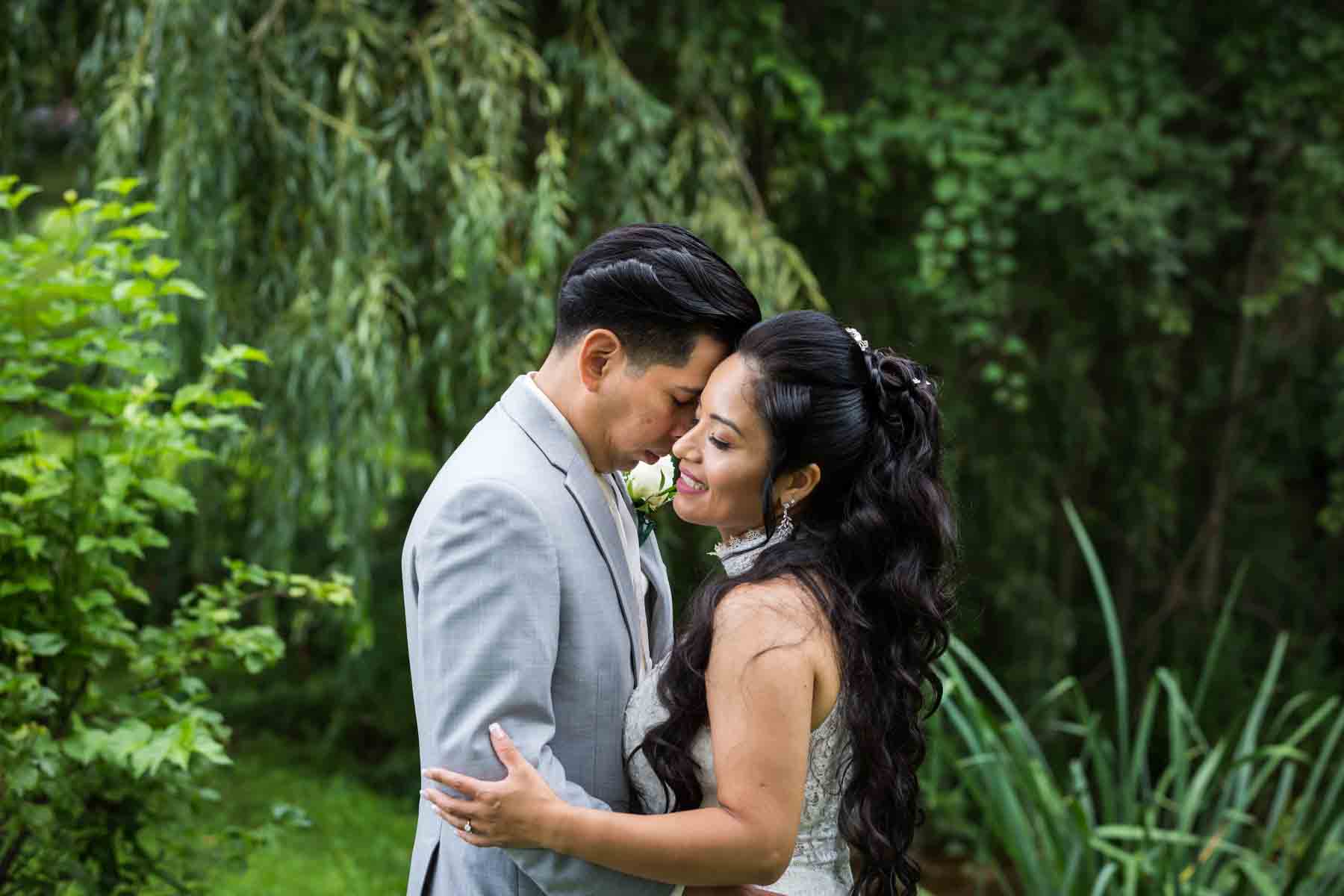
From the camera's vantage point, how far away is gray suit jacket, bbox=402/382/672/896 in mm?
1758

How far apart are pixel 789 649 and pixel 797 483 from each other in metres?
0.25

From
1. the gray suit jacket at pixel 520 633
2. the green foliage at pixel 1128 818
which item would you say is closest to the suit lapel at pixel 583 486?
the gray suit jacket at pixel 520 633

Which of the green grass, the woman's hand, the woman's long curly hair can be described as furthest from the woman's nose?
the green grass

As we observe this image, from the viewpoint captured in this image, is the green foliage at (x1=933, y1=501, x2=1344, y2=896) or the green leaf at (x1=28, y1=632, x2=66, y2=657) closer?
the green leaf at (x1=28, y1=632, x2=66, y2=657)

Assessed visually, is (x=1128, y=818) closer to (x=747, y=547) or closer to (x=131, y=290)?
(x=747, y=547)

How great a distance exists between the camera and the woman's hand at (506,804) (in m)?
1.70

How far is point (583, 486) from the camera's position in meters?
1.97

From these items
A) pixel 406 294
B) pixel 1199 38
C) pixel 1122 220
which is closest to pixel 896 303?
pixel 1122 220

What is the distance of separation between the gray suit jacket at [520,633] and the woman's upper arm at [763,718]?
0.17 meters

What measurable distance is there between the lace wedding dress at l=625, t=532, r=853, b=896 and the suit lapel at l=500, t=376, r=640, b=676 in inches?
3.9

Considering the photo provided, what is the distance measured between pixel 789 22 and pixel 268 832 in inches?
168

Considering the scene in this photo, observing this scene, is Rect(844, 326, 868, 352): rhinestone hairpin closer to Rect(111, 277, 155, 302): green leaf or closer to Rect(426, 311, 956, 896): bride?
Rect(426, 311, 956, 896): bride

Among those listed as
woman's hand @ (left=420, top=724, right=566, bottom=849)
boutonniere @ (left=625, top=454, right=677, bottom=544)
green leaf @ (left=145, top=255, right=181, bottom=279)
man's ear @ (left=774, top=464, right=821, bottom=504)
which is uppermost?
man's ear @ (left=774, top=464, right=821, bottom=504)

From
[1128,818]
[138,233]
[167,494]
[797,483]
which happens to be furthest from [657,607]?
[1128,818]
